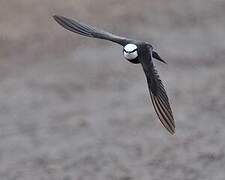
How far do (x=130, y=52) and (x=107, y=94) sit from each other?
4.34 metres

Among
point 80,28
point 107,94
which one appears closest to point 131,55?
point 80,28

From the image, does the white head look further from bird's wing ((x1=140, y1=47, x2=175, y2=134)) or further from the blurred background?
the blurred background

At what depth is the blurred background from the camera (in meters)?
6.20

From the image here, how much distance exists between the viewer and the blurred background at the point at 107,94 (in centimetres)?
620

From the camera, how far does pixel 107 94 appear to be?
24.9 ft

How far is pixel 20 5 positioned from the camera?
30.1ft

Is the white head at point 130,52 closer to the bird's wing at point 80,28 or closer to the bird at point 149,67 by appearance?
the bird at point 149,67

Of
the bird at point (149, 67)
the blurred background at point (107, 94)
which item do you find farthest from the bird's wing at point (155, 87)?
the blurred background at point (107, 94)

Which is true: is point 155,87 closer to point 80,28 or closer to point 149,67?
point 149,67

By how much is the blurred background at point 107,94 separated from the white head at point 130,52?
9.16 feet

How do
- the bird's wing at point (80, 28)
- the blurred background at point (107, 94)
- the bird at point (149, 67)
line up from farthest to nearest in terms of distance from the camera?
the blurred background at point (107, 94)
the bird's wing at point (80, 28)
the bird at point (149, 67)

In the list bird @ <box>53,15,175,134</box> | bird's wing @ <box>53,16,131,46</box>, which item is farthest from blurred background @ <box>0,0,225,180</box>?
bird @ <box>53,15,175,134</box>

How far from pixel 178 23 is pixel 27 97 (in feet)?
8.32

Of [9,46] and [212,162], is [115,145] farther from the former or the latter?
[9,46]
